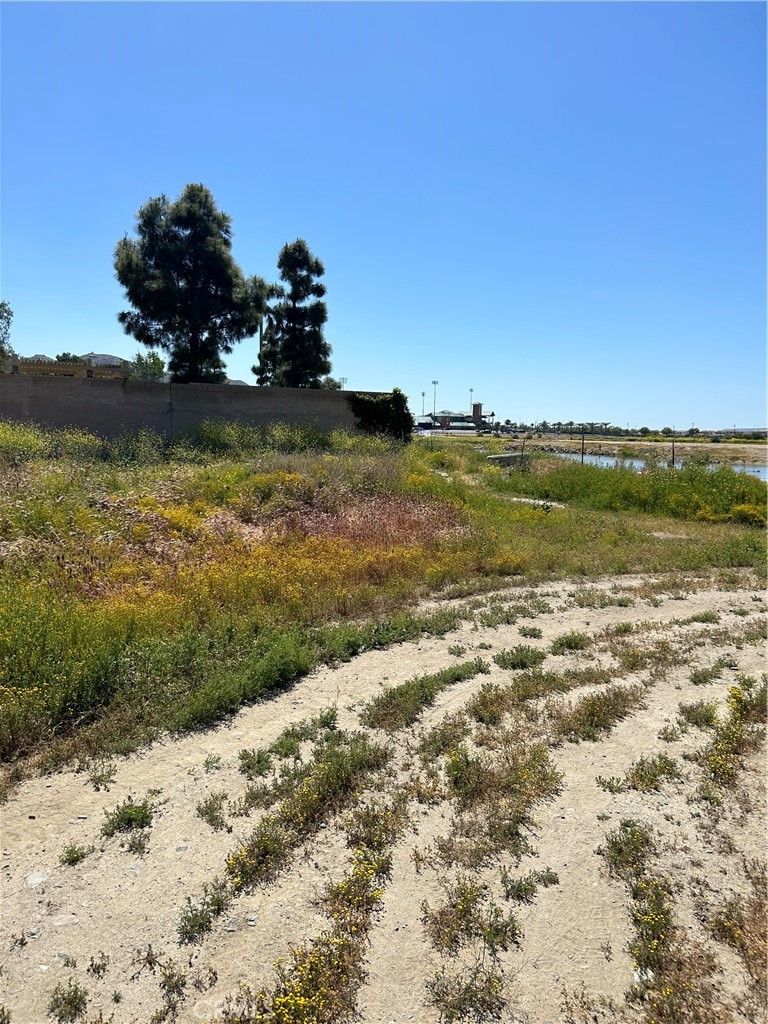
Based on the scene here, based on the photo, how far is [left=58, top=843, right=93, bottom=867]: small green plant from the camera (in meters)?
2.75

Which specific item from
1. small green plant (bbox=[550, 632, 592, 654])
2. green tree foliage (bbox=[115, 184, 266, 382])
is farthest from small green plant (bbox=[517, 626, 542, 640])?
green tree foliage (bbox=[115, 184, 266, 382])

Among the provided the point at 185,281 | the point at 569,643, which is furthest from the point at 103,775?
the point at 185,281

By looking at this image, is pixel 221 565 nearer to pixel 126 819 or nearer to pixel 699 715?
pixel 126 819

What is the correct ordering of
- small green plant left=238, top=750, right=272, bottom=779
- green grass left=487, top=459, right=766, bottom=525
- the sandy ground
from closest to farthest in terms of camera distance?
the sandy ground, small green plant left=238, top=750, right=272, bottom=779, green grass left=487, top=459, right=766, bottom=525

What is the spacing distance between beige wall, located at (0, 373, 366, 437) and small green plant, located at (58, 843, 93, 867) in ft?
51.8

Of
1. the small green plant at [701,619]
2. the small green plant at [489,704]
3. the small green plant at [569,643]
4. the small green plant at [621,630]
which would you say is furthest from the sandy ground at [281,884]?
the small green plant at [701,619]

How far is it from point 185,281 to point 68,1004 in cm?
2348

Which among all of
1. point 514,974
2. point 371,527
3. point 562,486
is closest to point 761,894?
point 514,974

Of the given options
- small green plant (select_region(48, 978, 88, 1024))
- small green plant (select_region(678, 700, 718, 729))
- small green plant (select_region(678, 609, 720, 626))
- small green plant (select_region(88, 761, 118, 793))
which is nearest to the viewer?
small green plant (select_region(48, 978, 88, 1024))

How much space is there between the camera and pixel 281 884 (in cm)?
262

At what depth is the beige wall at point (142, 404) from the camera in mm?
15648

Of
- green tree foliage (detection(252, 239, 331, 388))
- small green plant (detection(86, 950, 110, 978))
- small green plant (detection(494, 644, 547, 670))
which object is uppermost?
green tree foliage (detection(252, 239, 331, 388))

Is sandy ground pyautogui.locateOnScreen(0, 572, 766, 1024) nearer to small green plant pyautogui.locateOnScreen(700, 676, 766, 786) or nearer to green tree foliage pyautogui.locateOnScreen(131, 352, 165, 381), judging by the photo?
small green plant pyautogui.locateOnScreen(700, 676, 766, 786)

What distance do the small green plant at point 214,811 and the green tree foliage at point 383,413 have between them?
18596 millimetres
